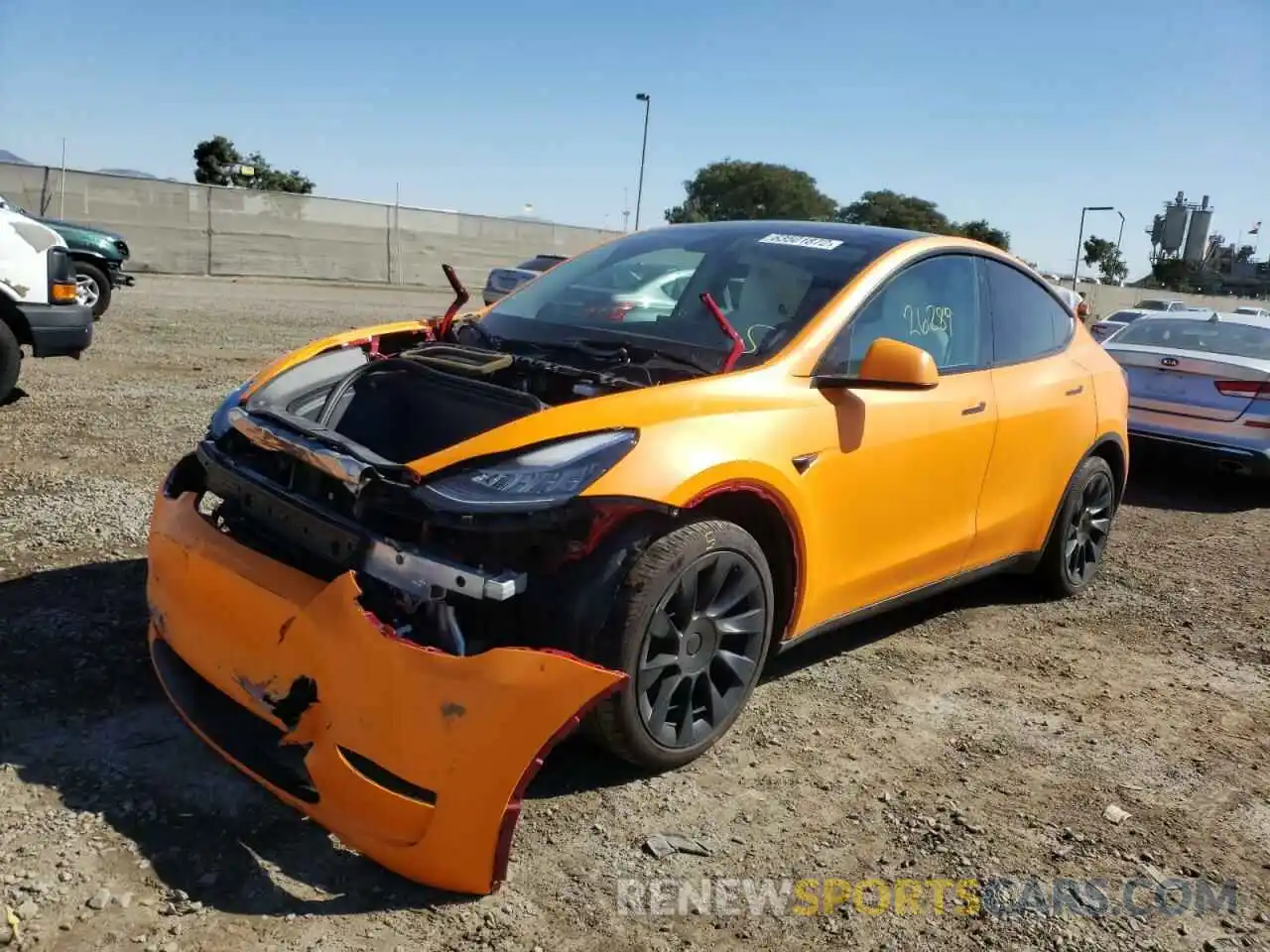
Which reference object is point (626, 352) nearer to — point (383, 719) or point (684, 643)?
point (684, 643)

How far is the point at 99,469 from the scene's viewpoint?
5805 millimetres

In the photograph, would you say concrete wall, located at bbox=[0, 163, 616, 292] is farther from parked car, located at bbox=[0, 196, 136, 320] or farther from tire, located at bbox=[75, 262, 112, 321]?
tire, located at bbox=[75, 262, 112, 321]

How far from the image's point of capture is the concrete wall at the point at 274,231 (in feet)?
80.9

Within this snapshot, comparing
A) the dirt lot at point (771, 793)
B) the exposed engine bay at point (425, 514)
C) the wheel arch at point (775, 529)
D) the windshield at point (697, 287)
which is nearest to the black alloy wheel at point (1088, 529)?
the dirt lot at point (771, 793)

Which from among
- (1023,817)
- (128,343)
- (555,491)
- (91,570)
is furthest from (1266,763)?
(128,343)

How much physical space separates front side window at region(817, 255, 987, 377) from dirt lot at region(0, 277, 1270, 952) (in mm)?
1209

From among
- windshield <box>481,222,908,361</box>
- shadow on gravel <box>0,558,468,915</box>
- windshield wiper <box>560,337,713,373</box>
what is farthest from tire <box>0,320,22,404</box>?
windshield wiper <box>560,337,713,373</box>

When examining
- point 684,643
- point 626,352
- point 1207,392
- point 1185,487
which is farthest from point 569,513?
point 1185,487

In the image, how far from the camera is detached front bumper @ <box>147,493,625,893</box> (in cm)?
239

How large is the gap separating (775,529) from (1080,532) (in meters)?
2.51

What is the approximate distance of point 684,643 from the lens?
9.86ft

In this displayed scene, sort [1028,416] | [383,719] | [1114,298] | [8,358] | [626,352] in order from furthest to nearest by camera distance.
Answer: [1114,298] < [8,358] < [1028,416] < [626,352] < [383,719]

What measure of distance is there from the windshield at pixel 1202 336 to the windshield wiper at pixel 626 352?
606 cm

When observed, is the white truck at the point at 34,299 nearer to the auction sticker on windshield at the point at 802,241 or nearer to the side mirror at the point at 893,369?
the auction sticker on windshield at the point at 802,241
